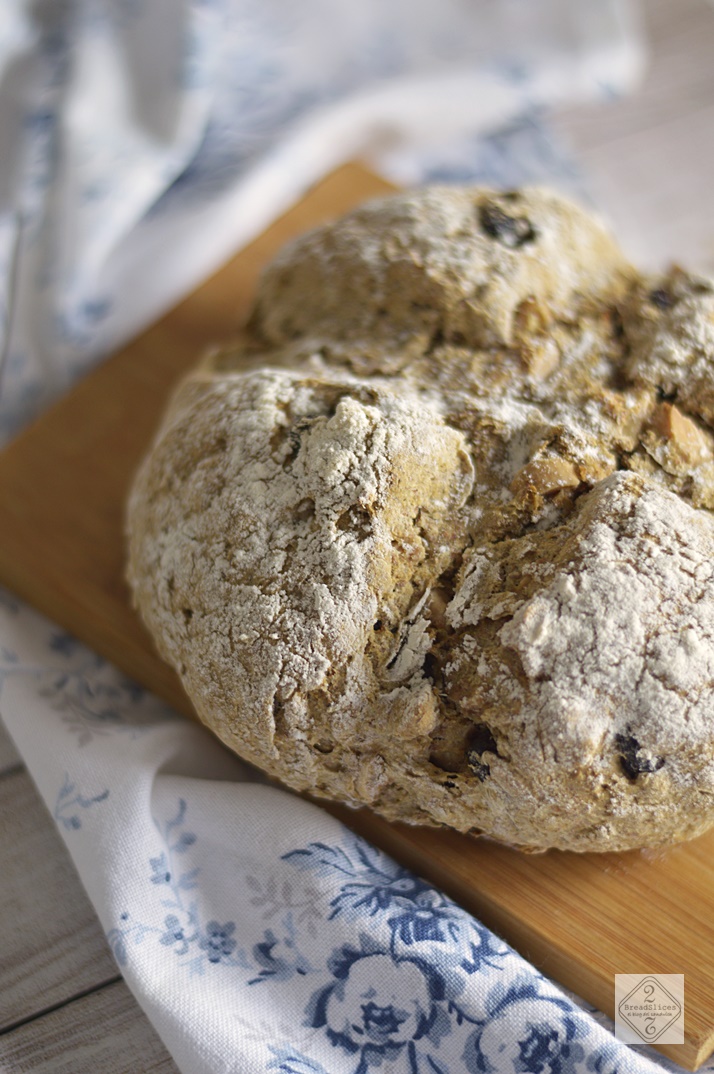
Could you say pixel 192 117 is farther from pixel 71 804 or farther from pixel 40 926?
pixel 40 926

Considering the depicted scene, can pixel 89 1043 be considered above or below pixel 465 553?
below

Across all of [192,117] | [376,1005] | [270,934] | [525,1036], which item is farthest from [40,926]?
[192,117]

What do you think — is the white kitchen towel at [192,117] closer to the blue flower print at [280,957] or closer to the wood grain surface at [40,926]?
the wood grain surface at [40,926]

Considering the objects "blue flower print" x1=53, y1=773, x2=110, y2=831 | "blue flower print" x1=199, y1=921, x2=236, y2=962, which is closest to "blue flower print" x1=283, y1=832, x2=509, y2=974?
"blue flower print" x1=199, y1=921, x2=236, y2=962

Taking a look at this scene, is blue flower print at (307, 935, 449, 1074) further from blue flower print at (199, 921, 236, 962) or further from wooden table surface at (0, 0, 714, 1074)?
wooden table surface at (0, 0, 714, 1074)

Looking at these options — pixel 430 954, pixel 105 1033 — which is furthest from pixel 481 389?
pixel 105 1033

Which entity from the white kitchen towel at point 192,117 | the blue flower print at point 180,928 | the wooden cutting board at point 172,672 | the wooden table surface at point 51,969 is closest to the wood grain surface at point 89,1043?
the wooden table surface at point 51,969

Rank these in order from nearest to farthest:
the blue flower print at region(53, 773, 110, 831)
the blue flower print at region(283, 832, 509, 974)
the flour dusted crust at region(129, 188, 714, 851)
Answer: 1. the flour dusted crust at region(129, 188, 714, 851)
2. the blue flower print at region(283, 832, 509, 974)
3. the blue flower print at region(53, 773, 110, 831)
